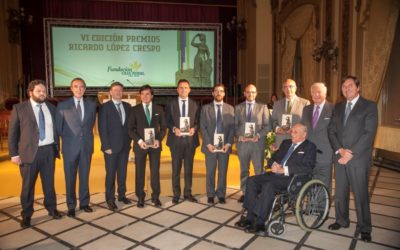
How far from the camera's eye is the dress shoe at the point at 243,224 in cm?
335

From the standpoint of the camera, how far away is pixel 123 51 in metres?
11.8

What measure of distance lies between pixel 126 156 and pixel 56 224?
42.5 inches

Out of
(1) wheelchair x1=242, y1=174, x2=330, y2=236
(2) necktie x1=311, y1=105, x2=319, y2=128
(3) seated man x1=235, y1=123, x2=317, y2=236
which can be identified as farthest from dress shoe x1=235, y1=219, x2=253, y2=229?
(2) necktie x1=311, y1=105, x2=319, y2=128

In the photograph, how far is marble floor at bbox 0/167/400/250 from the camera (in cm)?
310

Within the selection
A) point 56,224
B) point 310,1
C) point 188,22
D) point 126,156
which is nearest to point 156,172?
point 126,156

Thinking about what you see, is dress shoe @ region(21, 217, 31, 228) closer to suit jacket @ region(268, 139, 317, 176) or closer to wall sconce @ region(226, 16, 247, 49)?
suit jacket @ region(268, 139, 317, 176)

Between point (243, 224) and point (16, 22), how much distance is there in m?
10.3

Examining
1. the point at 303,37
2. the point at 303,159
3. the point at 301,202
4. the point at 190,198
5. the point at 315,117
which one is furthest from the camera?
the point at 303,37

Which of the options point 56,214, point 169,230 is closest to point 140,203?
point 169,230

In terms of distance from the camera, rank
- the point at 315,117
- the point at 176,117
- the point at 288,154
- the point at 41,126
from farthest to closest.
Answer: the point at 176,117 < the point at 315,117 < the point at 41,126 < the point at 288,154

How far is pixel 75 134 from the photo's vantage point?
3.85 m

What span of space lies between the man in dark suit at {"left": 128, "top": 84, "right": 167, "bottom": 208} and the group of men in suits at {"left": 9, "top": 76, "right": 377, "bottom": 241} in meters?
0.01

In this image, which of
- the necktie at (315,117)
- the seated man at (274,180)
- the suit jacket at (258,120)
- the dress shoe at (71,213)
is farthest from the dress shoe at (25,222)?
the necktie at (315,117)

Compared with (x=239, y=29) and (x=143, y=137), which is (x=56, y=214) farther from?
(x=239, y=29)
